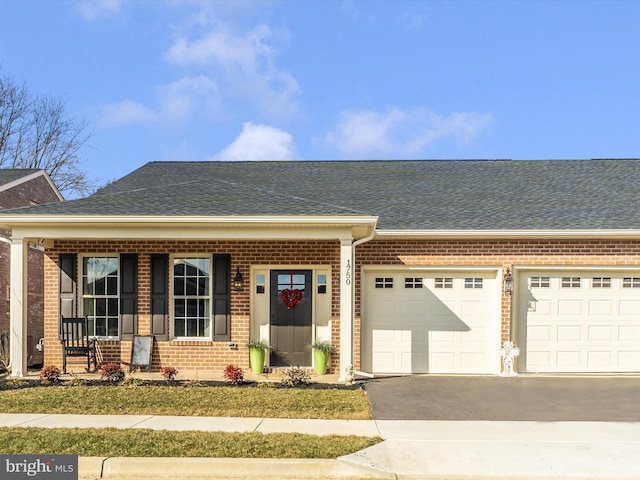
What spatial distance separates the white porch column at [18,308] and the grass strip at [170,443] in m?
3.71

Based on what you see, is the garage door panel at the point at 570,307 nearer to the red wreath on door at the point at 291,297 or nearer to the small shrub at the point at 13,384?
the red wreath on door at the point at 291,297

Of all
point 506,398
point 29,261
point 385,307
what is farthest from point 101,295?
point 506,398

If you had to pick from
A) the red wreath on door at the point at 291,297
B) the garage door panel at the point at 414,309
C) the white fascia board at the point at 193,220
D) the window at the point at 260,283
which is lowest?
the garage door panel at the point at 414,309

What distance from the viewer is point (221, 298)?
10.4 meters

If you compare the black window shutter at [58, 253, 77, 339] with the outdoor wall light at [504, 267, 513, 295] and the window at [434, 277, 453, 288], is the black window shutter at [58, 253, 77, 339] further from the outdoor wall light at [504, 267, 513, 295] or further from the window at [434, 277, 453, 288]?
the outdoor wall light at [504, 267, 513, 295]

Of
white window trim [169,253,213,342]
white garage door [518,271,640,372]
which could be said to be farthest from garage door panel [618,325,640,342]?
white window trim [169,253,213,342]

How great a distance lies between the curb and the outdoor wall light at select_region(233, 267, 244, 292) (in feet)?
18.1

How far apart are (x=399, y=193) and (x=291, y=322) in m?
4.34

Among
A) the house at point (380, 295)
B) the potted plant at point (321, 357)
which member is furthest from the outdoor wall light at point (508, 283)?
the potted plant at point (321, 357)

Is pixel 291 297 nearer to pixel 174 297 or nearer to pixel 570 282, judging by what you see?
pixel 174 297

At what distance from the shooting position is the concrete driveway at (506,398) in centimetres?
716

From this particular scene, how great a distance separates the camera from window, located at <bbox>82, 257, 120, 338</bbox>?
1053 cm

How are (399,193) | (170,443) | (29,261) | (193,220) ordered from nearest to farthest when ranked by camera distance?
(170,443) < (193,220) < (399,193) < (29,261)

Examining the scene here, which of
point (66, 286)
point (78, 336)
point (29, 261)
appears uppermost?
point (29, 261)
